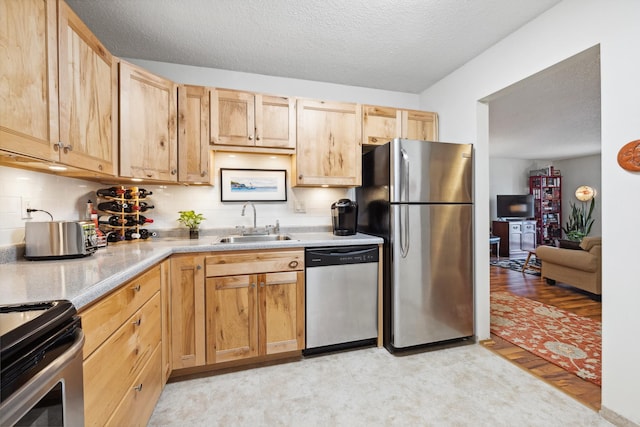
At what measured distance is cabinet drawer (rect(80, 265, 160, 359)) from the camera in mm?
958

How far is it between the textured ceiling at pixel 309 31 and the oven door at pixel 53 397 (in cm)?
204

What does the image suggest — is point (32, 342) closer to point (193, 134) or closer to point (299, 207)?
point (193, 134)

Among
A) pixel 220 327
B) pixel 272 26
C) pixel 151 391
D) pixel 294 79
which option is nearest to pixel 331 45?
pixel 272 26

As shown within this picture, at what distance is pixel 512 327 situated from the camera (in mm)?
2752

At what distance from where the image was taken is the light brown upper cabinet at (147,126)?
1.89 metres

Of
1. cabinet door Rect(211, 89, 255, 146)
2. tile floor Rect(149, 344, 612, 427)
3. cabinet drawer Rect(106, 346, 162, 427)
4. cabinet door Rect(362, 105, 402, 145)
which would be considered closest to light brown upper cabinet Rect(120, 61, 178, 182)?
cabinet door Rect(211, 89, 255, 146)

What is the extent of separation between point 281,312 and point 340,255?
0.63 m

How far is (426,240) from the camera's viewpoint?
2318 millimetres

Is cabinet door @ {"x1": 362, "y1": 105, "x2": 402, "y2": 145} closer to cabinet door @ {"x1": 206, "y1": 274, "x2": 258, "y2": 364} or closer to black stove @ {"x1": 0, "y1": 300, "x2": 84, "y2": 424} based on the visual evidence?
cabinet door @ {"x1": 206, "y1": 274, "x2": 258, "y2": 364}

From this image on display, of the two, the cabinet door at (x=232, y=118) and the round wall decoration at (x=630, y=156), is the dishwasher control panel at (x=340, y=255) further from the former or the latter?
the round wall decoration at (x=630, y=156)

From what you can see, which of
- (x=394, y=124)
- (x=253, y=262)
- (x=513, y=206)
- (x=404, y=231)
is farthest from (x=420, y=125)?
(x=513, y=206)

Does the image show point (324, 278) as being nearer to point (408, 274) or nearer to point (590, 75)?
point (408, 274)

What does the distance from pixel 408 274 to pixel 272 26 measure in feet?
7.07

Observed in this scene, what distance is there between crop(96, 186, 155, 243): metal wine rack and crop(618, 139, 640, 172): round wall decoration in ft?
10.6
